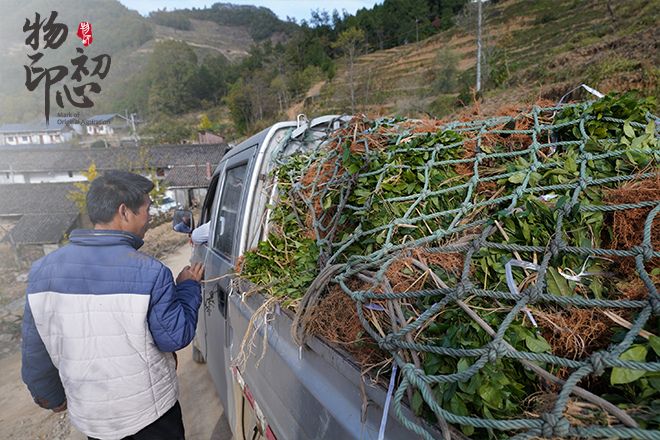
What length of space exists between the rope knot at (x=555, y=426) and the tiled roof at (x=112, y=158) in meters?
32.3

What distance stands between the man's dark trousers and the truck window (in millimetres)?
954

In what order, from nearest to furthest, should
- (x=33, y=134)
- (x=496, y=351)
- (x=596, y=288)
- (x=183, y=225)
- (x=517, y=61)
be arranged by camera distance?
(x=496, y=351) < (x=596, y=288) < (x=183, y=225) < (x=517, y=61) < (x=33, y=134)

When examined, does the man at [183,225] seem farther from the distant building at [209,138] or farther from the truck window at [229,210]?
the distant building at [209,138]

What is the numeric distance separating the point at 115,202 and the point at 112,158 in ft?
128

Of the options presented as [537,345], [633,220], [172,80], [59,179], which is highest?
[172,80]

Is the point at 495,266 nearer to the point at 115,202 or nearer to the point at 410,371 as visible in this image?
the point at 410,371

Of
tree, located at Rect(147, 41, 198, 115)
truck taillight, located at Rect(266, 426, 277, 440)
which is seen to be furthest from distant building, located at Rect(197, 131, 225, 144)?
truck taillight, located at Rect(266, 426, 277, 440)

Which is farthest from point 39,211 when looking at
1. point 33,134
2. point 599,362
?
point 33,134

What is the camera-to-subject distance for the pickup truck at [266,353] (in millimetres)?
1146

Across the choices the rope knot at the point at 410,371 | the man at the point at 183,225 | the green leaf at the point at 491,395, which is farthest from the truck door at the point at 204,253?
the green leaf at the point at 491,395

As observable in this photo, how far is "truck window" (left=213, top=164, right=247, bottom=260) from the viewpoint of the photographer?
256cm

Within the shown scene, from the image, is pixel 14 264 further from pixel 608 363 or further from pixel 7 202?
pixel 608 363

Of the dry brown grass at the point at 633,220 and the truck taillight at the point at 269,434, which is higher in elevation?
the dry brown grass at the point at 633,220

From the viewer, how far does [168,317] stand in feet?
5.87
